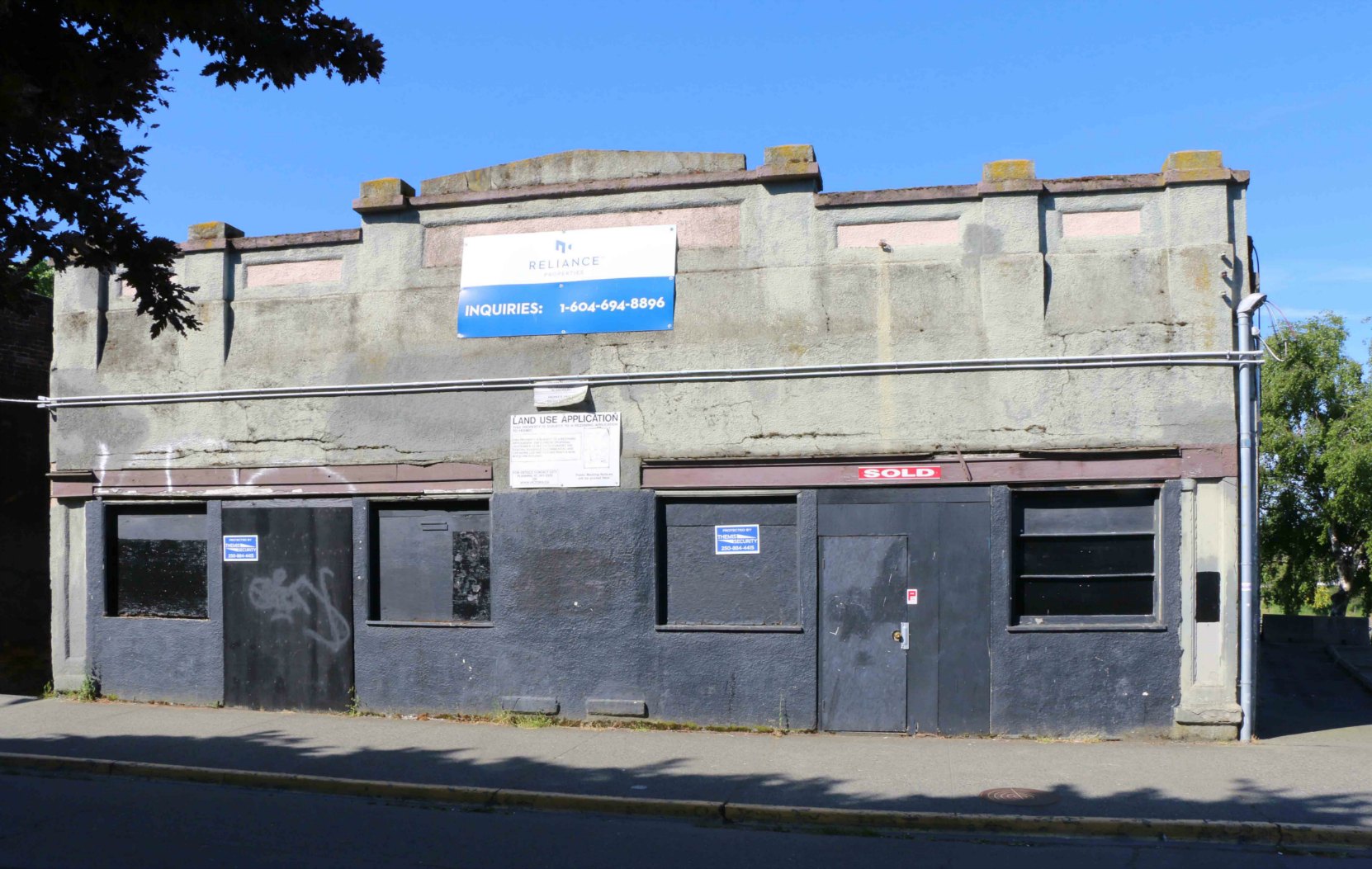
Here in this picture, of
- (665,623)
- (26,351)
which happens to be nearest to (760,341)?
(665,623)

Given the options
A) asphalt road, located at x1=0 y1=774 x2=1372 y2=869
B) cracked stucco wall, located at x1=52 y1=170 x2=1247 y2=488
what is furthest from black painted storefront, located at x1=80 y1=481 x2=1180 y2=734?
asphalt road, located at x1=0 y1=774 x2=1372 y2=869

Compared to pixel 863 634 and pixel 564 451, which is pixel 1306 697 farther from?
pixel 564 451

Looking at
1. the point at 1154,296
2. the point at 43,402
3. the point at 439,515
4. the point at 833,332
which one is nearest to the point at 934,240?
the point at 833,332

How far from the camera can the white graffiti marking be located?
12.7m

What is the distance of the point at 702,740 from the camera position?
10945 millimetres

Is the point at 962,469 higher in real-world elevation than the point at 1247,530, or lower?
higher

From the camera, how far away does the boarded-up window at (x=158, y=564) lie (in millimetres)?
13492

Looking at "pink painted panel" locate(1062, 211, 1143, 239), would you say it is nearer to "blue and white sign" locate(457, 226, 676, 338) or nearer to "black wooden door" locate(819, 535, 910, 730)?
"black wooden door" locate(819, 535, 910, 730)

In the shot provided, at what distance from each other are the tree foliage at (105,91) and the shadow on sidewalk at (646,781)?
13.5 ft

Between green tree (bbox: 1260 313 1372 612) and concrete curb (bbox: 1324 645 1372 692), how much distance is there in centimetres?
1535

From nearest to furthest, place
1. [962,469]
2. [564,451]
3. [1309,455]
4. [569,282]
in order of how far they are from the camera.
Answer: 1. [962,469]
2. [564,451]
3. [569,282]
4. [1309,455]

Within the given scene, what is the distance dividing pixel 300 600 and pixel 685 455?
481cm

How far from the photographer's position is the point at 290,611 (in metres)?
12.9

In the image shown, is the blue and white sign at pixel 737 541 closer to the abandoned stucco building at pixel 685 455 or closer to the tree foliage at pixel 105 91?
the abandoned stucco building at pixel 685 455
